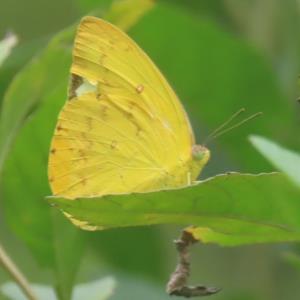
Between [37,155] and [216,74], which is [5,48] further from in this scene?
[216,74]

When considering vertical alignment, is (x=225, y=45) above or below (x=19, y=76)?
below

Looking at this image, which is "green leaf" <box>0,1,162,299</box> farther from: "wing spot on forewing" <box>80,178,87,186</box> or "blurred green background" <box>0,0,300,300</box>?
"blurred green background" <box>0,0,300,300</box>

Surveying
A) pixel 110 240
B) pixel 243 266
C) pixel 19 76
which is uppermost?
pixel 19 76

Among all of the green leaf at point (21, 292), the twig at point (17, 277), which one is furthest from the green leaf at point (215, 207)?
the green leaf at point (21, 292)

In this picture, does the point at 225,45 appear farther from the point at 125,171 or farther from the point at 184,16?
the point at 125,171

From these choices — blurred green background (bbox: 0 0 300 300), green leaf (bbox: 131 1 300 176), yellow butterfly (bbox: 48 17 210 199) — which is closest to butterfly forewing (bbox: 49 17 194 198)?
Answer: yellow butterfly (bbox: 48 17 210 199)

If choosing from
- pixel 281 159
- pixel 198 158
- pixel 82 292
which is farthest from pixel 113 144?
pixel 281 159

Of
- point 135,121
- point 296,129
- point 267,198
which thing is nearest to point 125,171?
point 135,121

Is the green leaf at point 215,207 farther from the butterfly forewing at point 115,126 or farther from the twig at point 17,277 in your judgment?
the butterfly forewing at point 115,126
